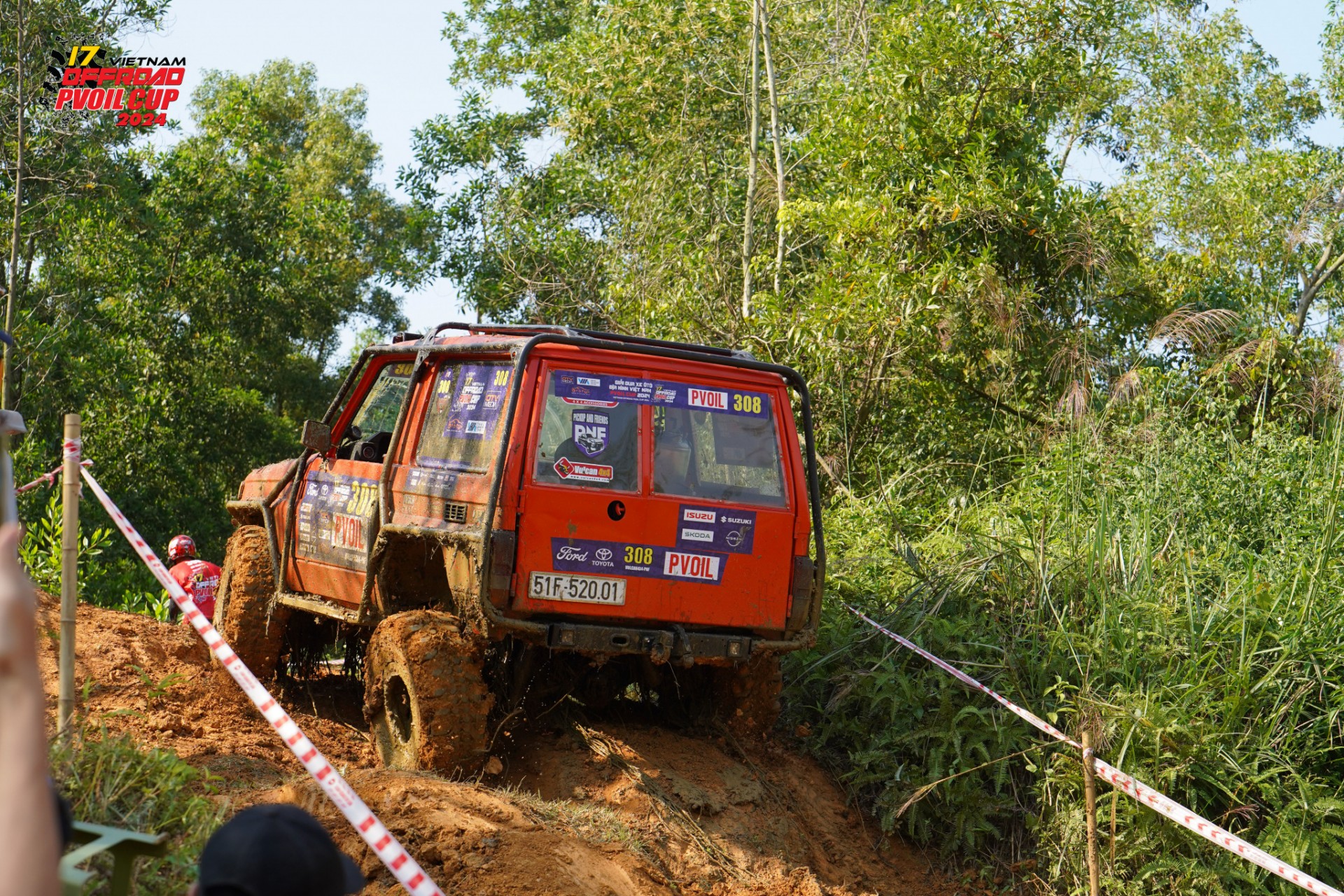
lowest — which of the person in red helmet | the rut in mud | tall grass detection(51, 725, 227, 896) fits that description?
the rut in mud

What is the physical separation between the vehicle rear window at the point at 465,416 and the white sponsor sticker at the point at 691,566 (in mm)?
965

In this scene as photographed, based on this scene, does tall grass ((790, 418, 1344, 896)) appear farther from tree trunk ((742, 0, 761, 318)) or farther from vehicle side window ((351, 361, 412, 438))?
tree trunk ((742, 0, 761, 318))

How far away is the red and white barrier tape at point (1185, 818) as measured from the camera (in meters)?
4.94

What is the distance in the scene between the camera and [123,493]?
1817 cm

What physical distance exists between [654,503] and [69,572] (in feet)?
8.36

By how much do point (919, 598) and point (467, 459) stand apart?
3.07 m

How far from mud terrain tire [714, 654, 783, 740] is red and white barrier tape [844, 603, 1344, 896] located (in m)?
0.81

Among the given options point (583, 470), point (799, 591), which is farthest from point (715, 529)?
point (583, 470)

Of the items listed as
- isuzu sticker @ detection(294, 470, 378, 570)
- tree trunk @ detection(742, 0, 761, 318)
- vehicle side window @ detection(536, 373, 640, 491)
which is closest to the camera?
vehicle side window @ detection(536, 373, 640, 491)

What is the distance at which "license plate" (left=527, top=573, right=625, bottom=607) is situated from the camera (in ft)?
19.4

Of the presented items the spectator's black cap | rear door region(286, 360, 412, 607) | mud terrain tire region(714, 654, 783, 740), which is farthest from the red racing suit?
the spectator's black cap

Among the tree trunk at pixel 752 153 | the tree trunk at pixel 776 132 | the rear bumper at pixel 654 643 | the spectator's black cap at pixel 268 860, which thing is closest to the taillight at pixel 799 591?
the rear bumper at pixel 654 643

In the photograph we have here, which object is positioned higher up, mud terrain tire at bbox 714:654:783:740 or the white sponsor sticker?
the white sponsor sticker

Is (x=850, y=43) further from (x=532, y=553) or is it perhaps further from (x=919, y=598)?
(x=532, y=553)
